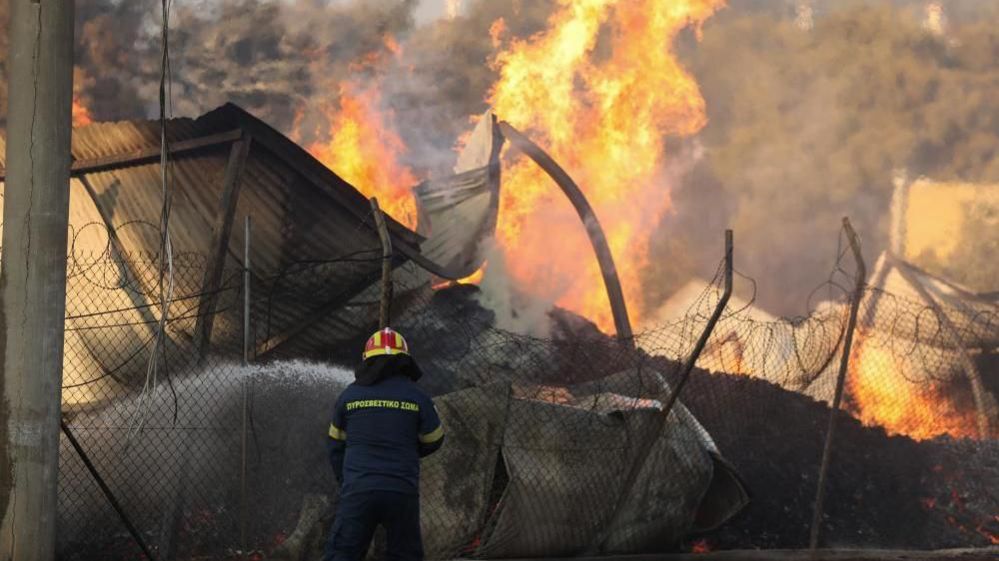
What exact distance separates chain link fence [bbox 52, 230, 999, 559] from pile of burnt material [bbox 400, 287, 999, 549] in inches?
1.2

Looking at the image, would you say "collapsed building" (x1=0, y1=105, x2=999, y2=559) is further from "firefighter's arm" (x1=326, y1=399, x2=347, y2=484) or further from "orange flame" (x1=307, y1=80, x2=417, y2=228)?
"orange flame" (x1=307, y1=80, x2=417, y2=228)

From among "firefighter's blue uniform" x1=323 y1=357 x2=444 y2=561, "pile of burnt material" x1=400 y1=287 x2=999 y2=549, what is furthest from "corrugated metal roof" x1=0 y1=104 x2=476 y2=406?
"firefighter's blue uniform" x1=323 y1=357 x2=444 y2=561

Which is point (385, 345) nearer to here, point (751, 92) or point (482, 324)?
point (482, 324)

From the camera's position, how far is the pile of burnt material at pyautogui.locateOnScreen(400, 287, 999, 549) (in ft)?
37.3

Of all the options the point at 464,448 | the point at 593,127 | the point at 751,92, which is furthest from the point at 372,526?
the point at 751,92

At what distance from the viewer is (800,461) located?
40.6 ft

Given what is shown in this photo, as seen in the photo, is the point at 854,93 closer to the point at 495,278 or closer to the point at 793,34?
the point at 793,34

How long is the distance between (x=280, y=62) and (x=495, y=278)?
20.2 ft

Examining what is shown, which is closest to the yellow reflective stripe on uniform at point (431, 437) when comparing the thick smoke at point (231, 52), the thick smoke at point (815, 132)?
the thick smoke at point (231, 52)

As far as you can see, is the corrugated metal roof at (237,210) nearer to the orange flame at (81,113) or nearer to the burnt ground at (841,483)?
the burnt ground at (841,483)

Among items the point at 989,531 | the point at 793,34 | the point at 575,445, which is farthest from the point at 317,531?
the point at 793,34

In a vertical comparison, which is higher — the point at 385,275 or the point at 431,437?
the point at 385,275

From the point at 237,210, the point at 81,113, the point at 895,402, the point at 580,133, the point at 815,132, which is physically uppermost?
the point at 81,113

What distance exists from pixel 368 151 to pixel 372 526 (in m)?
14.7
